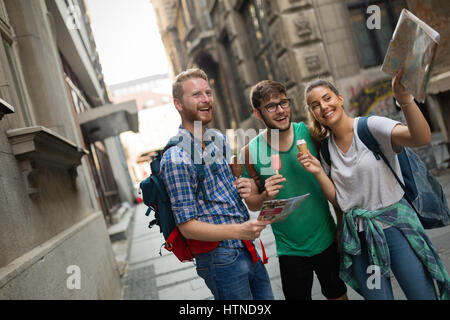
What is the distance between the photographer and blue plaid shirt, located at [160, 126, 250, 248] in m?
1.95

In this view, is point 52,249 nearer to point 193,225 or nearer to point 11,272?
point 11,272

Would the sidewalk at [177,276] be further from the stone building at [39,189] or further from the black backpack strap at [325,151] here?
the black backpack strap at [325,151]

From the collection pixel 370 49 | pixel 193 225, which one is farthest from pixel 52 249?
pixel 370 49

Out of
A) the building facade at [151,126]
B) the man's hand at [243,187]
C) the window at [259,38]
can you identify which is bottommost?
the man's hand at [243,187]

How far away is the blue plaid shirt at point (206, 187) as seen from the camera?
6.40 feet

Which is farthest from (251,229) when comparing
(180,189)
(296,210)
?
(296,210)

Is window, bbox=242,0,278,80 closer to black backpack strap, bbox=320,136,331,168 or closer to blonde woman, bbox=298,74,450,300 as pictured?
black backpack strap, bbox=320,136,331,168

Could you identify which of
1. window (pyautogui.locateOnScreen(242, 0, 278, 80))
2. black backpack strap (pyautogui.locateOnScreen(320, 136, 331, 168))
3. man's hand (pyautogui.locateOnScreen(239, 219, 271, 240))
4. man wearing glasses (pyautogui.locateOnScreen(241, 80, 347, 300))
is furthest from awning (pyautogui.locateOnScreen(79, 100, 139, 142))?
man's hand (pyautogui.locateOnScreen(239, 219, 271, 240))

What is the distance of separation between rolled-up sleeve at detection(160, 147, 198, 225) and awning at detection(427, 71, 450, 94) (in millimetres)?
5790

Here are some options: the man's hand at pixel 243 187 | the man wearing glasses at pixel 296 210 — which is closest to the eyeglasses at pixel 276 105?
the man wearing glasses at pixel 296 210

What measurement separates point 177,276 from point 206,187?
4.48 m

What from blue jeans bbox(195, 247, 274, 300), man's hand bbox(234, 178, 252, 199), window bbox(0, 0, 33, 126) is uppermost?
window bbox(0, 0, 33, 126)

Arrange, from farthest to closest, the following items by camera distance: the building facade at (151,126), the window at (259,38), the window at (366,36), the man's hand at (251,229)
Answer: the building facade at (151,126)
the window at (259,38)
the window at (366,36)
the man's hand at (251,229)
